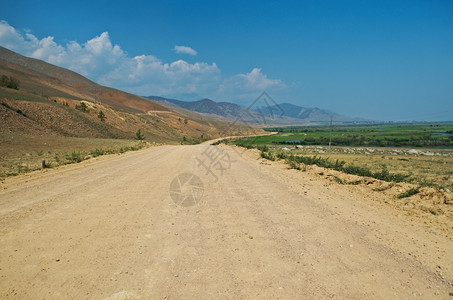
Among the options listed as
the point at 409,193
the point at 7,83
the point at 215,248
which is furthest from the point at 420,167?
the point at 7,83

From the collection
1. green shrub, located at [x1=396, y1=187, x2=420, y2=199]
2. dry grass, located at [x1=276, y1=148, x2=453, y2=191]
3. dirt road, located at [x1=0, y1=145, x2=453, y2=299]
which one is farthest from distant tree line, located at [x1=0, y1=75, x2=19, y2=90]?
green shrub, located at [x1=396, y1=187, x2=420, y2=199]

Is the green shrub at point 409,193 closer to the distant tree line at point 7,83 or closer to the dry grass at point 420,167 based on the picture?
the dry grass at point 420,167

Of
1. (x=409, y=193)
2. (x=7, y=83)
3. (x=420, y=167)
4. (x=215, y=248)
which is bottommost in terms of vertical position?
(x=420, y=167)

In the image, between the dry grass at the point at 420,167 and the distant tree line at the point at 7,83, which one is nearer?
the dry grass at the point at 420,167

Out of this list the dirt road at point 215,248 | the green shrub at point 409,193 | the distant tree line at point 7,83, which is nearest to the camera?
the dirt road at point 215,248

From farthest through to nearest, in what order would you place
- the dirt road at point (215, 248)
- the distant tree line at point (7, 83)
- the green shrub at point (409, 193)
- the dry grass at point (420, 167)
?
the distant tree line at point (7, 83) → the dry grass at point (420, 167) → the green shrub at point (409, 193) → the dirt road at point (215, 248)

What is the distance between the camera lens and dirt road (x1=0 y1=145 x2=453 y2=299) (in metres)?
3.52

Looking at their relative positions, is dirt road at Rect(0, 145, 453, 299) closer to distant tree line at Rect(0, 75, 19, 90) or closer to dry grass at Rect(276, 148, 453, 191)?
dry grass at Rect(276, 148, 453, 191)

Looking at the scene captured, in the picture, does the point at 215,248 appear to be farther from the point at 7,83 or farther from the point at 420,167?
the point at 7,83

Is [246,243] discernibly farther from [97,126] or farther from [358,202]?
[97,126]

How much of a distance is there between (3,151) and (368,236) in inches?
1009

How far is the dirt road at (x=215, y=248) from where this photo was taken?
11.5 ft

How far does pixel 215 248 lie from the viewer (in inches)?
184

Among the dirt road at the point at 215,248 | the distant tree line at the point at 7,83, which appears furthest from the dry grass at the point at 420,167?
the distant tree line at the point at 7,83
